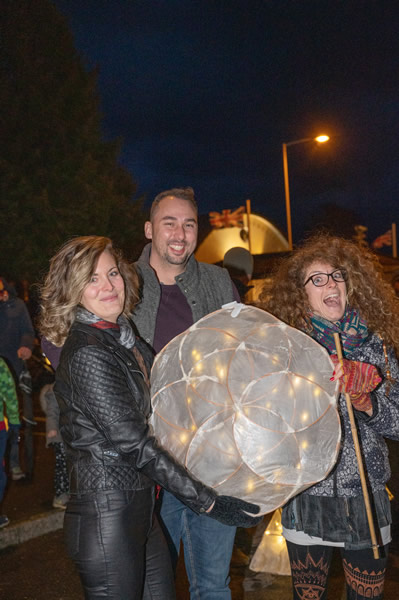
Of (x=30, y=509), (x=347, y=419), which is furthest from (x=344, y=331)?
(x=30, y=509)

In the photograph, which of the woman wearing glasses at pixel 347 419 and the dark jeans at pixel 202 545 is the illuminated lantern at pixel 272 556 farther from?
the woman wearing glasses at pixel 347 419

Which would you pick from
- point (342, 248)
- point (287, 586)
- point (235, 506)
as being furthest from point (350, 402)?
point (287, 586)

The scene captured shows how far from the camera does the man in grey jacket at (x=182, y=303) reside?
2.44 meters

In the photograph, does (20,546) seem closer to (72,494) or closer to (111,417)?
(72,494)

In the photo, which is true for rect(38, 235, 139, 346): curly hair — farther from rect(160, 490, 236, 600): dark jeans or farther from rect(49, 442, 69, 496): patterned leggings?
rect(49, 442, 69, 496): patterned leggings

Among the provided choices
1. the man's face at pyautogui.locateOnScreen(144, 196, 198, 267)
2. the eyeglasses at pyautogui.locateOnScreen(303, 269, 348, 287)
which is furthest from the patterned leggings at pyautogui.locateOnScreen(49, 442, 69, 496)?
the eyeglasses at pyautogui.locateOnScreen(303, 269, 348, 287)

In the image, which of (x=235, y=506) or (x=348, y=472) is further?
(x=348, y=472)

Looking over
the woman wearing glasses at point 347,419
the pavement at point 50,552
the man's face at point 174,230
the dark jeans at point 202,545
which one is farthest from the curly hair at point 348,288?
the pavement at point 50,552

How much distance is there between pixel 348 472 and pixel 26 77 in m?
20.1

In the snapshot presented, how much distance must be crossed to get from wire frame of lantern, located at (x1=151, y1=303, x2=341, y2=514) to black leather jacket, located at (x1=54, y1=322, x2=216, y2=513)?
86 millimetres

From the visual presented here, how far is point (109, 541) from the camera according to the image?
1.85m

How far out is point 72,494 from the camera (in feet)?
6.34

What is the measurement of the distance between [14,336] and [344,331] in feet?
14.7

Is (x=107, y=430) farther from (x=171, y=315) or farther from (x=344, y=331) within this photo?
(x=344, y=331)
